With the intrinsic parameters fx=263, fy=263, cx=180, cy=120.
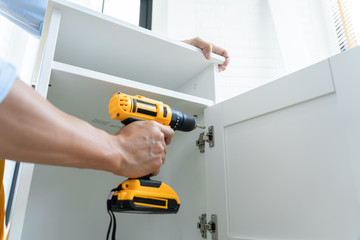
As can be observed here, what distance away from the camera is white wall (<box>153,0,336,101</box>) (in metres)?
1.68

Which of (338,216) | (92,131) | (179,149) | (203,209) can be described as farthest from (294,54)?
(92,131)

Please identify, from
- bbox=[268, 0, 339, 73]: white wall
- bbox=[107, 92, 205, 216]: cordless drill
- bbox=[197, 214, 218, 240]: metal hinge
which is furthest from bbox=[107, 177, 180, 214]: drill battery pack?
bbox=[268, 0, 339, 73]: white wall

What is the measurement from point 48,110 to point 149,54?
2.07 feet

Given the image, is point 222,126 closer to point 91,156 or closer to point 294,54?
point 91,156

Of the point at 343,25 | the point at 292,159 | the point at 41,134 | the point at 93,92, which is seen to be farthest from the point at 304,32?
the point at 41,134

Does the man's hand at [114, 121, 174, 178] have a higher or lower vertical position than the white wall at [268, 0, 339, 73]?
lower

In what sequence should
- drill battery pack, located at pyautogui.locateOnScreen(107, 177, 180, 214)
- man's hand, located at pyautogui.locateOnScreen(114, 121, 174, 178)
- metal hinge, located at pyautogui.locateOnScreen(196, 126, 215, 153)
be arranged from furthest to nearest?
metal hinge, located at pyautogui.locateOnScreen(196, 126, 215, 153)
drill battery pack, located at pyautogui.locateOnScreen(107, 177, 180, 214)
man's hand, located at pyautogui.locateOnScreen(114, 121, 174, 178)

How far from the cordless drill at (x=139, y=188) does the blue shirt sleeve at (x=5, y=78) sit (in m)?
0.37

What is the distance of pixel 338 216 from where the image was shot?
534 millimetres

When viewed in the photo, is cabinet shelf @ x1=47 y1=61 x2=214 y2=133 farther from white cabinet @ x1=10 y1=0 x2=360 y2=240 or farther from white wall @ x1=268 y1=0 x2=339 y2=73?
white wall @ x1=268 y1=0 x2=339 y2=73

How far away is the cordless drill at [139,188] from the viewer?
0.65m

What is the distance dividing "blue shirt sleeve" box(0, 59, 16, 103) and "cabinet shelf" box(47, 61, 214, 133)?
421 millimetres

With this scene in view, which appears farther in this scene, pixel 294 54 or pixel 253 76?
pixel 253 76

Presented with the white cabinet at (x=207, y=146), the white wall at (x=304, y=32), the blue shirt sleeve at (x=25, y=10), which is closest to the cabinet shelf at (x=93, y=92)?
the white cabinet at (x=207, y=146)
